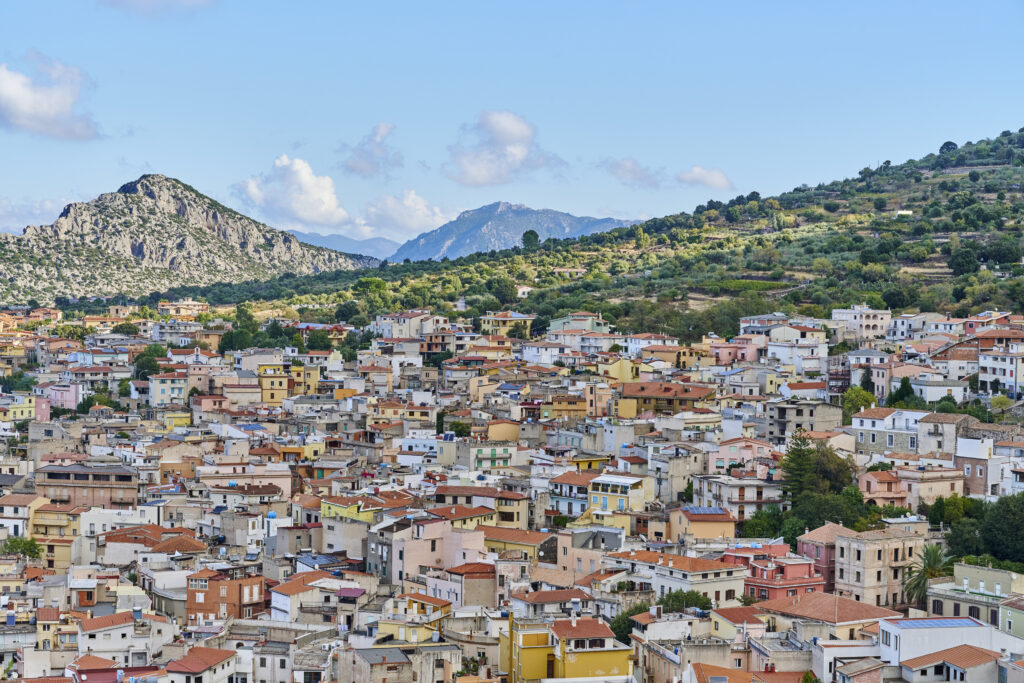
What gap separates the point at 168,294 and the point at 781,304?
55834 millimetres

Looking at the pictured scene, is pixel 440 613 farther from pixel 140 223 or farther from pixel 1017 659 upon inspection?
pixel 140 223

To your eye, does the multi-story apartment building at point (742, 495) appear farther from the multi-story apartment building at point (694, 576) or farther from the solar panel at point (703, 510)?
the multi-story apartment building at point (694, 576)

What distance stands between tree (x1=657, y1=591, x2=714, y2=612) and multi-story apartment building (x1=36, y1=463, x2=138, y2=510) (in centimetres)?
1505

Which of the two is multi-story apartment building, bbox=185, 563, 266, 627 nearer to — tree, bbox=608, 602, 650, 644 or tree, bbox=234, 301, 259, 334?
tree, bbox=608, 602, 650, 644

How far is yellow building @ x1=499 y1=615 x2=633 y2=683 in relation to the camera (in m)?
20.7

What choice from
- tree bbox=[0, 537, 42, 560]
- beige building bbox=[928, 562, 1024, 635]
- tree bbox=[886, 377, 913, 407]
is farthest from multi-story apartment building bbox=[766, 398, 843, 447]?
tree bbox=[0, 537, 42, 560]

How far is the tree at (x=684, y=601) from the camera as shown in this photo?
23531mm

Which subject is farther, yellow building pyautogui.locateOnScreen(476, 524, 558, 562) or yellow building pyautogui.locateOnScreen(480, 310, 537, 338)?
yellow building pyautogui.locateOnScreen(480, 310, 537, 338)

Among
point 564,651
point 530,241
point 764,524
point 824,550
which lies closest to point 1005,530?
point 824,550

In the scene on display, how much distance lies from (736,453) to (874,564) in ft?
25.0

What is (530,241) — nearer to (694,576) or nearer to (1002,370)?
(1002,370)

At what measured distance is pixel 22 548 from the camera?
99.7 feet

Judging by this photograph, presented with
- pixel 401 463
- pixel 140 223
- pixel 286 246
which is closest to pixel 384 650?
pixel 401 463

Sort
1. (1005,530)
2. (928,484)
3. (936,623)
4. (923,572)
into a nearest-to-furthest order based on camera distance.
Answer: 1. (936,623)
2. (923,572)
3. (1005,530)
4. (928,484)
